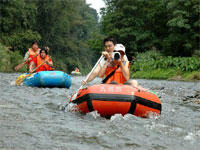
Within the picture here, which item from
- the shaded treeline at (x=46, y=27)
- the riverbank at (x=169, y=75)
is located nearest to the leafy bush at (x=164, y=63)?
the riverbank at (x=169, y=75)

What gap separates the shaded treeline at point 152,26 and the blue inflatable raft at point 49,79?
14.7 metres

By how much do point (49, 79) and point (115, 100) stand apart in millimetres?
5599

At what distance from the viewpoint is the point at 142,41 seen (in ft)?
108

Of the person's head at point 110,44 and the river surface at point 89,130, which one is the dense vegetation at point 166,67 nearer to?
the person's head at point 110,44

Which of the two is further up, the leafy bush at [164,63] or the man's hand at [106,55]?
the man's hand at [106,55]

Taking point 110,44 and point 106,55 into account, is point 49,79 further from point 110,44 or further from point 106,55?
point 106,55

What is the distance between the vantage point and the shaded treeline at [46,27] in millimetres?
31047

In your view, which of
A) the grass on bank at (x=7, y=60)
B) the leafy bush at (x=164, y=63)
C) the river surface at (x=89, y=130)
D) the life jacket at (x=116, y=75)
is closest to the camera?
the river surface at (x=89, y=130)

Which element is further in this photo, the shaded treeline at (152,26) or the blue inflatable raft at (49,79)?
the shaded treeline at (152,26)

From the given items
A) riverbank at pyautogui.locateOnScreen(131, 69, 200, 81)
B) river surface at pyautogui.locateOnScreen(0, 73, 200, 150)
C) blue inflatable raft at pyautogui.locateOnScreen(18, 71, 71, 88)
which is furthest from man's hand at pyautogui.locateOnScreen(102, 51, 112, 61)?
riverbank at pyautogui.locateOnScreen(131, 69, 200, 81)

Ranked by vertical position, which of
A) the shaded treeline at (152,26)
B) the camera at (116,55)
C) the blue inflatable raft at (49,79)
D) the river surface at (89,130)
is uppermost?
the shaded treeline at (152,26)

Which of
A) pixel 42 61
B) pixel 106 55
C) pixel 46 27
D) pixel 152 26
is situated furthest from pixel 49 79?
pixel 46 27

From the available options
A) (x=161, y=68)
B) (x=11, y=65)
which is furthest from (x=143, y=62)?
(x=11, y=65)

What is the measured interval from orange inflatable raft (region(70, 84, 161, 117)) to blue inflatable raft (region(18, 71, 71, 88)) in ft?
16.9
